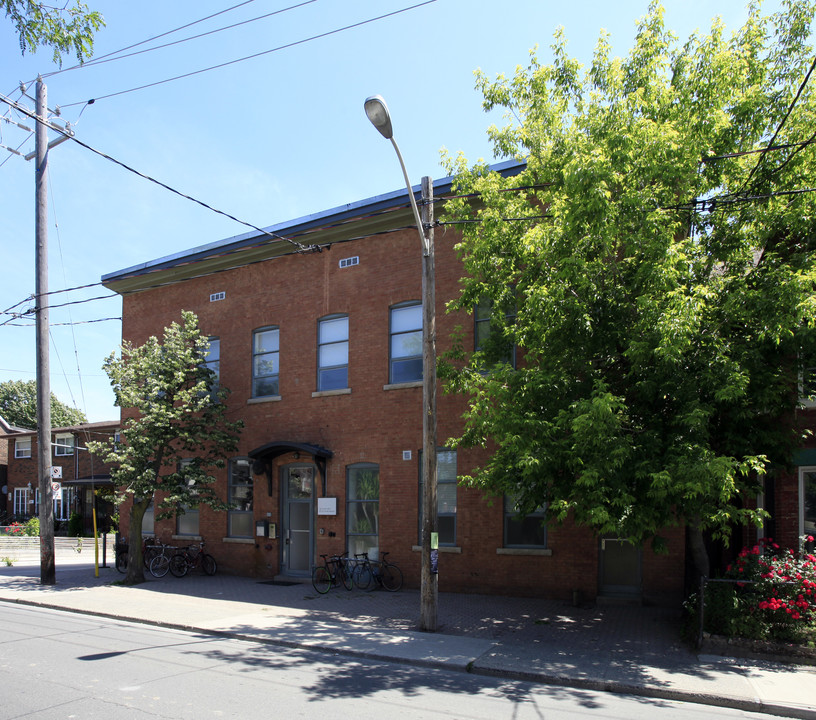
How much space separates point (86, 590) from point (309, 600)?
232 inches

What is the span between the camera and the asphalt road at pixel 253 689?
686 cm

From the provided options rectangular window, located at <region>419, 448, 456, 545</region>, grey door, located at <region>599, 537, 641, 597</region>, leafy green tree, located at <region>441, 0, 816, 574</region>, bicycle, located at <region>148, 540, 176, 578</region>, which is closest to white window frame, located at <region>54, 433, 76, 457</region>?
bicycle, located at <region>148, 540, 176, 578</region>

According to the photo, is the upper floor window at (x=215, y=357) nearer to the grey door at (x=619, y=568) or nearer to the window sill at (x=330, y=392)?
the window sill at (x=330, y=392)

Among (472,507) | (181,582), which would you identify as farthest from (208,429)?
(472,507)

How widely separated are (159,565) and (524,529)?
10.7 meters

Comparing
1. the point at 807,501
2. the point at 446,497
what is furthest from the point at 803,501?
the point at 446,497

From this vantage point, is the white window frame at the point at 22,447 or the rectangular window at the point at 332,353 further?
the white window frame at the point at 22,447

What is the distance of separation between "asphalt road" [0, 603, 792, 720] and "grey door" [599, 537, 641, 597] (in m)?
5.87

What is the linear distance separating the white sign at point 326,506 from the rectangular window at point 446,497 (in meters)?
2.44

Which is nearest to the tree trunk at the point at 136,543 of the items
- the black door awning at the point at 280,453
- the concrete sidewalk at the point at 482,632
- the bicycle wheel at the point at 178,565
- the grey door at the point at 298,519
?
the concrete sidewalk at the point at 482,632

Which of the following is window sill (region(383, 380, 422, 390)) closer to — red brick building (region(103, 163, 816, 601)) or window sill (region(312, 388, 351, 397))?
red brick building (region(103, 163, 816, 601))

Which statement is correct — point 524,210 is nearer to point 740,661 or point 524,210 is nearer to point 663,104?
point 663,104

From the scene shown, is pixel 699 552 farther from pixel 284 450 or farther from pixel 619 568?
pixel 284 450

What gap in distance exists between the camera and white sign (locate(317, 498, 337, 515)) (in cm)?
1680
